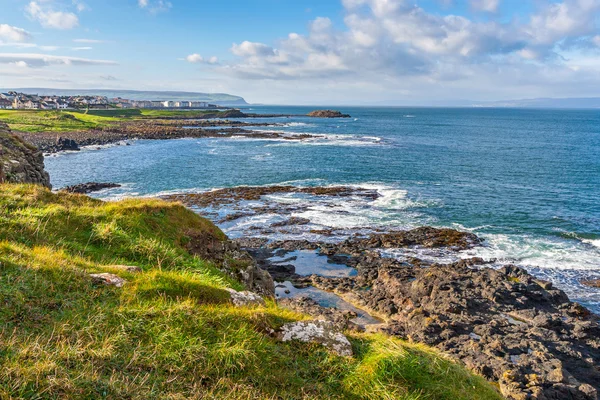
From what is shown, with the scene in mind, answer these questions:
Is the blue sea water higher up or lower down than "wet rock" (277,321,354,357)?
lower down

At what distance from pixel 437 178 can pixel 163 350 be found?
182 ft

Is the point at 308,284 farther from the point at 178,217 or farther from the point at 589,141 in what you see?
the point at 589,141

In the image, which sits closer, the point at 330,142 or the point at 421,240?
the point at 421,240

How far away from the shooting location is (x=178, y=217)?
54.2 ft

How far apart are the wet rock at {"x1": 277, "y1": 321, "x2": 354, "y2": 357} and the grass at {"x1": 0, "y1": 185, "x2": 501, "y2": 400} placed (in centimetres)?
16

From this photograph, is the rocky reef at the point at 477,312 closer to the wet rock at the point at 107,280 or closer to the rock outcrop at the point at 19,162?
the wet rock at the point at 107,280

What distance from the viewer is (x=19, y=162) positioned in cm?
2752

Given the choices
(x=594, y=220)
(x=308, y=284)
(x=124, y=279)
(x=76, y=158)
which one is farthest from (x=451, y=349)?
(x=76, y=158)

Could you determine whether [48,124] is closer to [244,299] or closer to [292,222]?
[292,222]

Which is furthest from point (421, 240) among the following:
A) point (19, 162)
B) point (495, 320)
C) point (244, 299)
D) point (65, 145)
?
point (65, 145)

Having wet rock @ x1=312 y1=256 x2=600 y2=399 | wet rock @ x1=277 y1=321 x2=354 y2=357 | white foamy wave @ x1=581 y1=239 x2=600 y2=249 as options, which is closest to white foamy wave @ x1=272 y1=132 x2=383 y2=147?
white foamy wave @ x1=581 y1=239 x2=600 y2=249

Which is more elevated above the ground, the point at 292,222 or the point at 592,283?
the point at 292,222

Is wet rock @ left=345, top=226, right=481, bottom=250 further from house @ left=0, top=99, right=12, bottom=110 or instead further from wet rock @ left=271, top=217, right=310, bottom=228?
house @ left=0, top=99, right=12, bottom=110

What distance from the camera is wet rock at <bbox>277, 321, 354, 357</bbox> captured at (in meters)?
7.10
